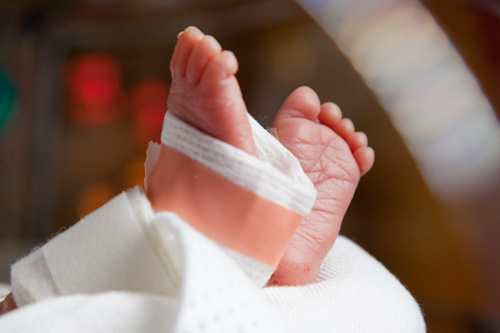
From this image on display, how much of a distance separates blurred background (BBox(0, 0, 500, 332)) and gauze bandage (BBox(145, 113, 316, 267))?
11.4 inches

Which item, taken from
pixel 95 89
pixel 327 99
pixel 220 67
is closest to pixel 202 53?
pixel 220 67

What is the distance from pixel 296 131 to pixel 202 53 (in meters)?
0.19

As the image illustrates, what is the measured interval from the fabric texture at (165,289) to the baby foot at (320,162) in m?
0.04

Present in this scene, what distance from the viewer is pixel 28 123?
5.09 feet

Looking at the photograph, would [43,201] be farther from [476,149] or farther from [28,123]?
[476,149]

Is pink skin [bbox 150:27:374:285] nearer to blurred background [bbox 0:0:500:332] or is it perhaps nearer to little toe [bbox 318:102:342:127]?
little toe [bbox 318:102:342:127]

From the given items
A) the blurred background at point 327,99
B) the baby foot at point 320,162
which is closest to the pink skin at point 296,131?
the baby foot at point 320,162

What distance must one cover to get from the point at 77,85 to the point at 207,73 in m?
1.39

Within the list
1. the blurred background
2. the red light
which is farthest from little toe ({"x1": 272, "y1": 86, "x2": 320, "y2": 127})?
the red light

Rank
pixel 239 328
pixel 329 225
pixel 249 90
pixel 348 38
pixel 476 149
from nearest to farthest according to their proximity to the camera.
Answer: pixel 239 328 → pixel 329 225 → pixel 476 149 → pixel 348 38 → pixel 249 90

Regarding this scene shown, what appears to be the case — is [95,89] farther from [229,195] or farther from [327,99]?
[229,195]

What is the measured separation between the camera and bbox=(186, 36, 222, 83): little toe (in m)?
0.31

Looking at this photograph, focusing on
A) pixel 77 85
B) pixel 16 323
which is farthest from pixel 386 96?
pixel 77 85

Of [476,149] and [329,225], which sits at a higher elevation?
[476,149]
